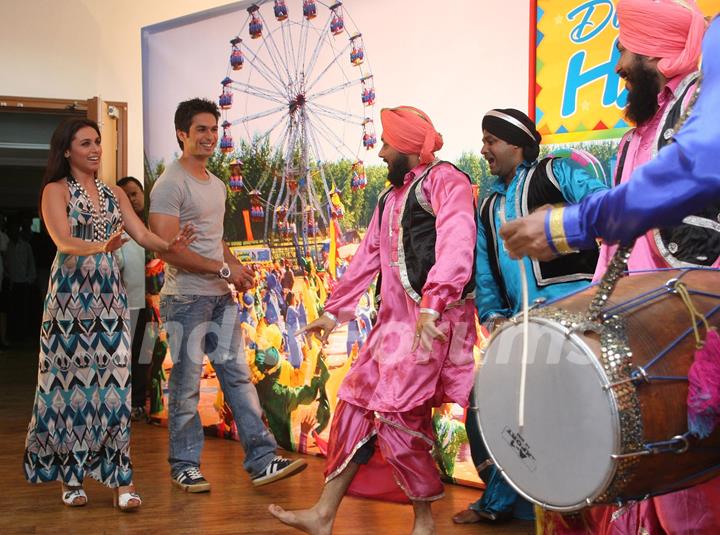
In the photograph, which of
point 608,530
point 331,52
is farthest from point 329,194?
point 608,530

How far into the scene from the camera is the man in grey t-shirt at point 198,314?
4.11m

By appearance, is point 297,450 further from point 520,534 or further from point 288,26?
point 288,26

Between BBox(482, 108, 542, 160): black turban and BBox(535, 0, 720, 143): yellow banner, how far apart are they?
15.7 inches

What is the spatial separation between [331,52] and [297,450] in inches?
85.4

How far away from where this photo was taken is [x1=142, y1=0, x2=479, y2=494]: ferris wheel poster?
4750 mm

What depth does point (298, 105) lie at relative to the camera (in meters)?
5.02

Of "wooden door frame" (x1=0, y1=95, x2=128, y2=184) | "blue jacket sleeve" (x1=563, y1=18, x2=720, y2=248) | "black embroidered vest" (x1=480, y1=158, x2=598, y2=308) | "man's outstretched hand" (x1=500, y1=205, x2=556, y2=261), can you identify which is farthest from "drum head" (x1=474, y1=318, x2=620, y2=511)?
"wooden door frame" (x1=0, y1=95, x2=128, y2=184)

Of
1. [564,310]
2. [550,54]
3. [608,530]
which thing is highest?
[550,54]

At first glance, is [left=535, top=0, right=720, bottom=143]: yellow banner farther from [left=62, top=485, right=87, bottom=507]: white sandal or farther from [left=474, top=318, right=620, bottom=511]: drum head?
[left=62, top=485, right=87, bottom=507]: white sandal

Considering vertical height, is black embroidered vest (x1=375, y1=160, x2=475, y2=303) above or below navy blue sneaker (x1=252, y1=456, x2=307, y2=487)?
above

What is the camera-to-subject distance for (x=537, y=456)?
1.79 meters

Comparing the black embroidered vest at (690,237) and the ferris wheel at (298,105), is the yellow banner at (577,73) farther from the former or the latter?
the black embroidered vest at (690,237)

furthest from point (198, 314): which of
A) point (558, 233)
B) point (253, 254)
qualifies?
point (558, 233)

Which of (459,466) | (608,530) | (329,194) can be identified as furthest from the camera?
(329,194)
